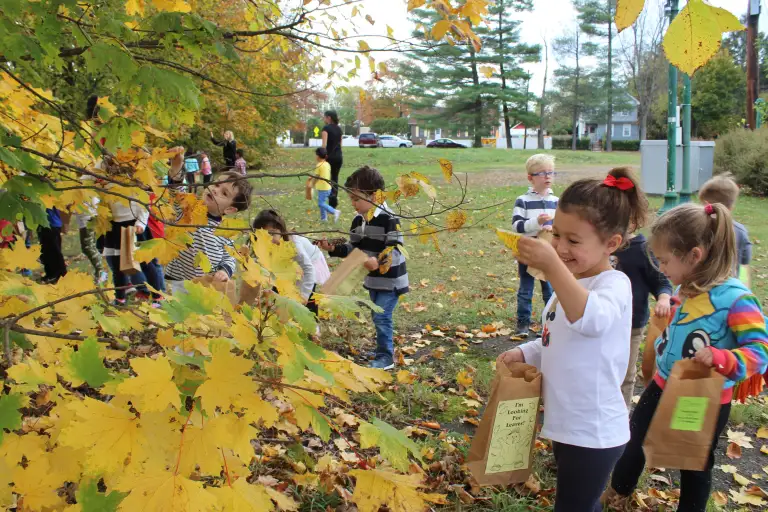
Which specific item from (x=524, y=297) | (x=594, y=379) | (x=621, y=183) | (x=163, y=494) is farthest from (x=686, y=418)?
(x=524, y=297)

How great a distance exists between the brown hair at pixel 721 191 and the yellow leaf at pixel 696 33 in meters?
2.79

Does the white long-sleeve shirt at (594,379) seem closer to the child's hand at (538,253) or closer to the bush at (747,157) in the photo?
the child's hand at (538,253)

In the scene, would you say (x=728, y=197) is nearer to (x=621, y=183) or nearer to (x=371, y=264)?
(x=621, y=183)

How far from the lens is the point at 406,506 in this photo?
1386 mm

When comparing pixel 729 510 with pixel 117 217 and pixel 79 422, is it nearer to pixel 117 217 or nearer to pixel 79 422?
pixel 79 422

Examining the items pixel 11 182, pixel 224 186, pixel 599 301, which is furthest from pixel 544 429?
pixel 224 186

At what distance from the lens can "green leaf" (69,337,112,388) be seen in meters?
1.26

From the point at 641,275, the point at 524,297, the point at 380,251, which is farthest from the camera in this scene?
the point at 524,297

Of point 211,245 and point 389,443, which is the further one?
point 211,245

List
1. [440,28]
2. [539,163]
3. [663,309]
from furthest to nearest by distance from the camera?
[539,163] → [663,309] → [440,28]

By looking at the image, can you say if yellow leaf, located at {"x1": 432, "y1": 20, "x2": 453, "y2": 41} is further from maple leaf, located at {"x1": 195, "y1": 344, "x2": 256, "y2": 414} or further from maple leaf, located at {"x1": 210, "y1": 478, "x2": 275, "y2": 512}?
maple leaf, located at {"x1": 210, "y1": 478, "x2": 275, "y2": 512}

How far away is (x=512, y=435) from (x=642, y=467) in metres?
0.96

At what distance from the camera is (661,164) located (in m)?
13.5

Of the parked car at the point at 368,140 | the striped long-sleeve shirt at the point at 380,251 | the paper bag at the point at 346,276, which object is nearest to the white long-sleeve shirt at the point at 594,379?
the paper bag at the point at 346,276
